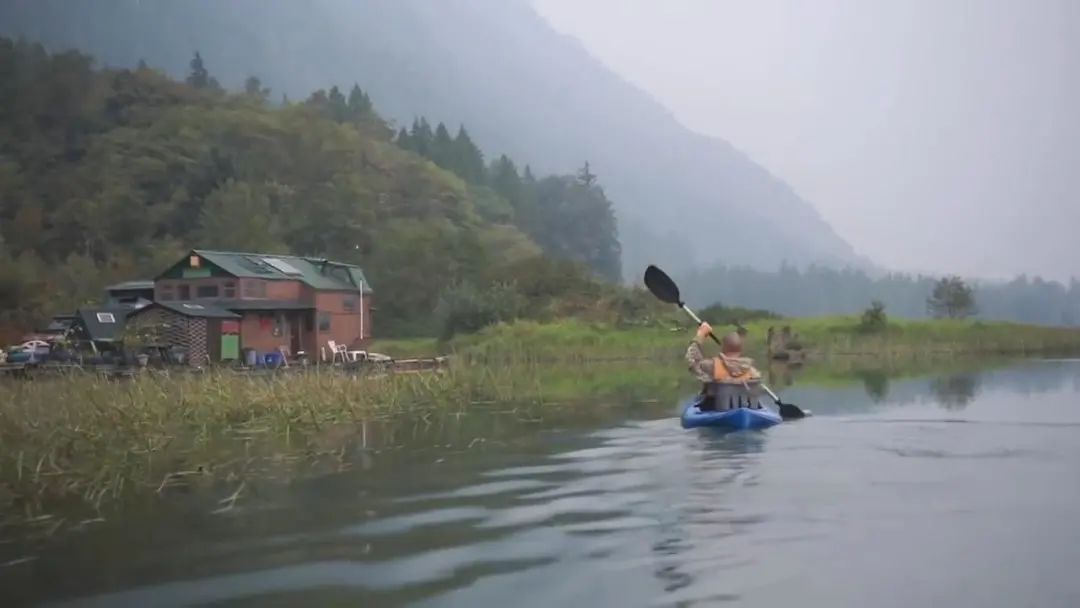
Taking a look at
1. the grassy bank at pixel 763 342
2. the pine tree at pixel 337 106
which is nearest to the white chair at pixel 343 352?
the grassy bank at pixel 763 342

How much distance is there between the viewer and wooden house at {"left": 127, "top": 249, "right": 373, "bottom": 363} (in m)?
26.2

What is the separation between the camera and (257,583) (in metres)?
5.63

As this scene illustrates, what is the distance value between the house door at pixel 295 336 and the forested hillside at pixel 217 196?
25.7 ft

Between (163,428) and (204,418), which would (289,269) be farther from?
(163,428)

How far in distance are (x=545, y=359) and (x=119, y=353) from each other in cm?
1338

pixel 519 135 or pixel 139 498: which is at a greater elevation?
pixel 519 135

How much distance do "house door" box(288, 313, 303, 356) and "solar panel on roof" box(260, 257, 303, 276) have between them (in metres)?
→ 1.43

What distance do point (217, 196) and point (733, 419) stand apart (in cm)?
4260

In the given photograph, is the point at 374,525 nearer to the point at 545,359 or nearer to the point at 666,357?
the point at 545,359

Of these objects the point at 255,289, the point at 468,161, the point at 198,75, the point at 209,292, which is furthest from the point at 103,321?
the point at 198,75

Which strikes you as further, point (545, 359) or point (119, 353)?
point (545, 359)

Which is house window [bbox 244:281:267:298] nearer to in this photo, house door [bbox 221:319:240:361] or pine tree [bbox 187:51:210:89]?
house door [bbox 221:319:240:361]

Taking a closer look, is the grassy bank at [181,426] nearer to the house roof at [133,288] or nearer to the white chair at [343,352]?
the white chair at [343,352]

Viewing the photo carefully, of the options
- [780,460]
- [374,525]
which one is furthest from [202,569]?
[780,460]
